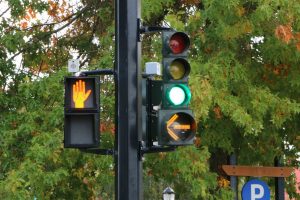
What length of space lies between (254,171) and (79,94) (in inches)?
279

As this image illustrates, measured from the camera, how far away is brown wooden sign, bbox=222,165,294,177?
1392 cm

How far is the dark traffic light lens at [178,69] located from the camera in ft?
24.5

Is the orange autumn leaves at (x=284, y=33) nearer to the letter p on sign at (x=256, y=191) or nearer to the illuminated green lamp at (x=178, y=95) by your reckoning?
the letter p on sign at (x=256, y=191)

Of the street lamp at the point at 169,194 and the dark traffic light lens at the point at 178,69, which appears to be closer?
the dark traffic light lens at the point at 178,69

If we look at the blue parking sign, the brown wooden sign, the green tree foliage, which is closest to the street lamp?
the green tree foliage

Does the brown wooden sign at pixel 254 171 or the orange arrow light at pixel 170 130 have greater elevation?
the orange arrow light at pixel 170 130

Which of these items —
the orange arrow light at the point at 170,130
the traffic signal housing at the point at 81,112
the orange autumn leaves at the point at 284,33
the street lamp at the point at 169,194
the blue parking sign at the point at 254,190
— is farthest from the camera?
the street lamp at the point at 169,194

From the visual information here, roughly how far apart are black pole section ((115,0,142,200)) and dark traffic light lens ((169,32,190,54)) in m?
0.59

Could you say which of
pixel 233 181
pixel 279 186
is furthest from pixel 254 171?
pixel 279 186

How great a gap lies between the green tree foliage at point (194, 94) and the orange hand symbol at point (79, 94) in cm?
383

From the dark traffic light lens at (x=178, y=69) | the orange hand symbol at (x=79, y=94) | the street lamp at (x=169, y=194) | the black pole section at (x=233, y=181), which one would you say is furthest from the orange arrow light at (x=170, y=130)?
the street lamp at (x=169, y=194)

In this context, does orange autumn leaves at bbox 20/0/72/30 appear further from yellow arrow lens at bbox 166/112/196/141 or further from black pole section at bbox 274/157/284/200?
yellow arrow lens at bbox 166/112/196/141

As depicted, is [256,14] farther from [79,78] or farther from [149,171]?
[79,78]

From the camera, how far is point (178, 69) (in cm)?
750
